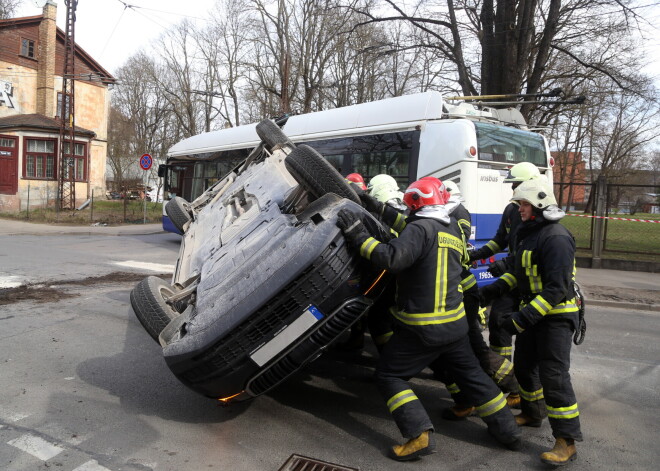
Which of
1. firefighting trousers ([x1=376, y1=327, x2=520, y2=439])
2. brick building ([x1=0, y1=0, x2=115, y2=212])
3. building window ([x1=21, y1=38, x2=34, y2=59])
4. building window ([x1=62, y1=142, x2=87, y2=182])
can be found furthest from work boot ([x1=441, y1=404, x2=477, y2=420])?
building window ([x1=21, y1=38, x2=34, y2=59])

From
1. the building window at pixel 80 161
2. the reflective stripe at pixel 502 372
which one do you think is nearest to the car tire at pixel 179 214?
the reflective stripe at pixel 502 372

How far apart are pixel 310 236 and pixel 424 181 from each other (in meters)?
0.91

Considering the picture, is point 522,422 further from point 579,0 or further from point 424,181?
point 579,0

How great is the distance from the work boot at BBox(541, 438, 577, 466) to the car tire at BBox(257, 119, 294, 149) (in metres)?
3.49

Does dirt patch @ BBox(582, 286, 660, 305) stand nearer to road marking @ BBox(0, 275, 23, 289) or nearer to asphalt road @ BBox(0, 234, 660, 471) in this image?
asphalt road @ BBox(0, 234, 660, 471)

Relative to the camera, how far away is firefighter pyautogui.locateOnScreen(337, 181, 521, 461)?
308cm

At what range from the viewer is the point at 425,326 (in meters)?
3.16

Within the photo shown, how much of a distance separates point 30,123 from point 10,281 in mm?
21487

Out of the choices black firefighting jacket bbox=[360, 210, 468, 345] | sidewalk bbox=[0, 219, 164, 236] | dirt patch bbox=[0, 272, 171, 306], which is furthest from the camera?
sidewalk bbox=[0, 219, 164, 236]

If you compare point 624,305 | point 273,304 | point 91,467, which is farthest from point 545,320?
point 624,305

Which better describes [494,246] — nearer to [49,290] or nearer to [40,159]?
[49,290]

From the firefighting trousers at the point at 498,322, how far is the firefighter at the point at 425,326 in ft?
2.56

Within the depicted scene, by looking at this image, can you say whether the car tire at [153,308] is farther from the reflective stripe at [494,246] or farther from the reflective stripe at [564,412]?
the reflective stripe at [494,246]

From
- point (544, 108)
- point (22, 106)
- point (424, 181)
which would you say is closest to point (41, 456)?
point (424, 181)
